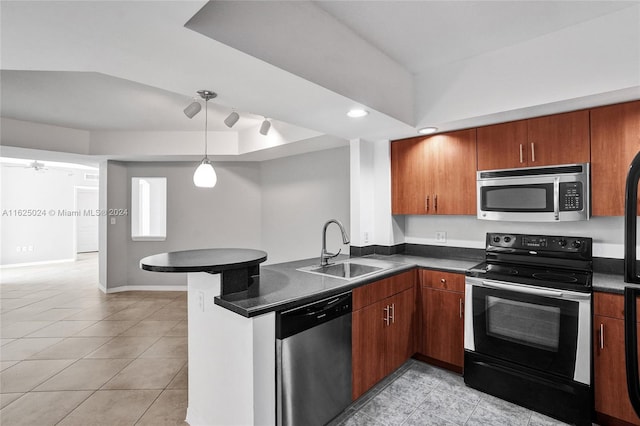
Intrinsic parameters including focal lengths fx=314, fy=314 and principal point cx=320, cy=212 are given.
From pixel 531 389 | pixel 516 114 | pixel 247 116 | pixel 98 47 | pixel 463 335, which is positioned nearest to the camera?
pixel 98 47

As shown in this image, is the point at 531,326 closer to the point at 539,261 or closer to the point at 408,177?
the point at 539,261

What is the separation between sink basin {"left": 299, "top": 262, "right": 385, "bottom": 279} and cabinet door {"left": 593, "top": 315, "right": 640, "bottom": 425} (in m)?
1.47

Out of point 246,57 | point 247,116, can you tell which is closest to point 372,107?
point 246,57

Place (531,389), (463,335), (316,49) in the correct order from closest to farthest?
(316,49), (531,389), (463,335)

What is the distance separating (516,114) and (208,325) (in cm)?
270

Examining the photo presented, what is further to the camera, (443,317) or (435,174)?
(435,174)

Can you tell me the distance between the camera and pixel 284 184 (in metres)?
5.10

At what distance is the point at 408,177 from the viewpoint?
326 centimetres


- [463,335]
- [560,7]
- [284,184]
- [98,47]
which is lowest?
[463,335]

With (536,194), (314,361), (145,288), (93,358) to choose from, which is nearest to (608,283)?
(536,194)

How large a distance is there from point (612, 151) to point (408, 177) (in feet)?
5.08

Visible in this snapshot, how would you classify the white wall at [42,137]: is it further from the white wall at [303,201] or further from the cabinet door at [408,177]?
the cabinet door at [408,177]

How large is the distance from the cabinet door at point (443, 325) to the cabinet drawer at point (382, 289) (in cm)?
21

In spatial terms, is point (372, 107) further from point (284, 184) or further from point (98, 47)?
point (284, 184)
